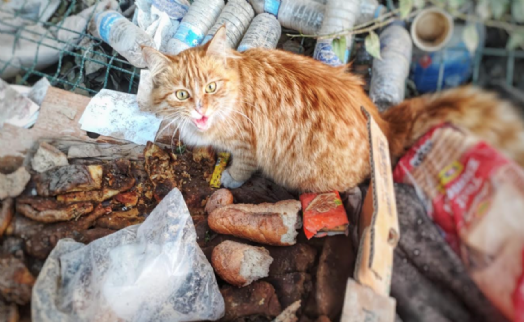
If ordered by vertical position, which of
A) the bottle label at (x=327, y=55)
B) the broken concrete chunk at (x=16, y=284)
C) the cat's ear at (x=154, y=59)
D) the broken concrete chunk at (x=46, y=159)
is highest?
the bottle label at (x=327, y=55)

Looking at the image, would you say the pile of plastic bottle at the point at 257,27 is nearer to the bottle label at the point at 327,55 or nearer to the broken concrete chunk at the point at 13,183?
the bottle label at the point at 327,55

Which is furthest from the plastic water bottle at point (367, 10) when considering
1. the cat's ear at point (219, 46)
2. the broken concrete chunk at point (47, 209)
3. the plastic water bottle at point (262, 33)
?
the broken concrete chunk at point (47, 209)

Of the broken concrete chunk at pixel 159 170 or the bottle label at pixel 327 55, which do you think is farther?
the bottle label at pixel 327 55

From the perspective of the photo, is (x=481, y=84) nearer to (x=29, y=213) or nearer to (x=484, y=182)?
(x=484, y=182)

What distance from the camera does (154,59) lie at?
137 centimetres

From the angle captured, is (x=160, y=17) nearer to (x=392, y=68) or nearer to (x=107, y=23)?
(x=107, y=23)

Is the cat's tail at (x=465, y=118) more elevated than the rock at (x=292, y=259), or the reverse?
the cat's tail at (x=465, y=118)

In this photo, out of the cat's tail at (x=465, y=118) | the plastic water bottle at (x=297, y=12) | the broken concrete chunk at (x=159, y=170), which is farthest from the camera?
the plastic water bottle at (x=297, y=12)

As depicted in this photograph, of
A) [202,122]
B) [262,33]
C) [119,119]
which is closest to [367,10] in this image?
[262,33]

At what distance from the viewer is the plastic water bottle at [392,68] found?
178 cm

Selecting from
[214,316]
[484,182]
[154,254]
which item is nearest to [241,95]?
[154,254]

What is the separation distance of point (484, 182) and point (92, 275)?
42.8 inches

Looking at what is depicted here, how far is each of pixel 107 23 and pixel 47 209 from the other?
1.15 meters

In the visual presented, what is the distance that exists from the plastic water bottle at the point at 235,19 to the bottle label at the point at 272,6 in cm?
10
